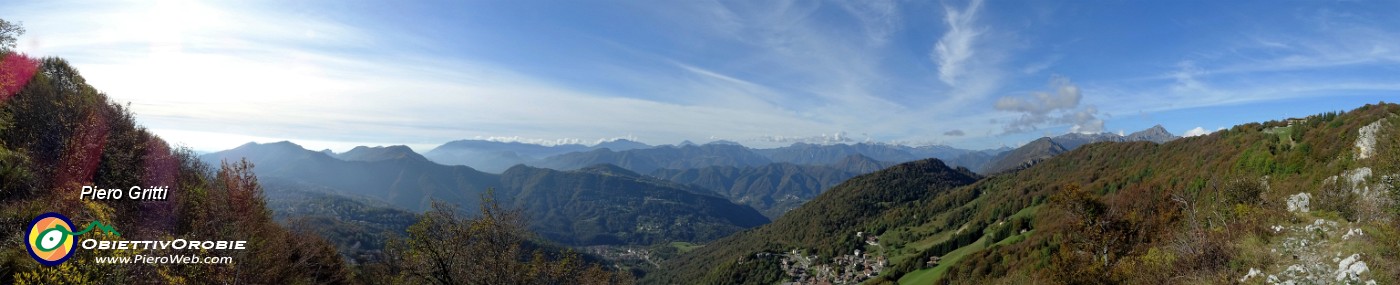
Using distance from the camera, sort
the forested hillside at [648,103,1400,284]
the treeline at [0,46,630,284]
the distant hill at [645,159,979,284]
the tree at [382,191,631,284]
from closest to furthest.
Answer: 1. the treeline at [0,46,630,284]
2. the forested hillside at [648,103,1400,284]
3. the tree at [382,191,631,284]
4. the distant hill at [645,159,979,284]

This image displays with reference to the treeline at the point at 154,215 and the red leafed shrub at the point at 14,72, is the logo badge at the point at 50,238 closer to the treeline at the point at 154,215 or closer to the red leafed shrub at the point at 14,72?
the treeline at the point at 154,215

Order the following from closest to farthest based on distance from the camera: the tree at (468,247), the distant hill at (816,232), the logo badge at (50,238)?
the logo badge at (50,238) < the tree at (468,247) < the distant hill at (816,232)

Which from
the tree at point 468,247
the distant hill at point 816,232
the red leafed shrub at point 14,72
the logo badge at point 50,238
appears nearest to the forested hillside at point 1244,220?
the tree at point 468,247

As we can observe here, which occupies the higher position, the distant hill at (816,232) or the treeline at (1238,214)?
the treeline at (1238,214)

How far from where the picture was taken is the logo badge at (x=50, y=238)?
13328 mm

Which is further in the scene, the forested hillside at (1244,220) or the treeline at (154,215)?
the forested hillside at (1244,220)

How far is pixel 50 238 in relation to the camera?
13633mm

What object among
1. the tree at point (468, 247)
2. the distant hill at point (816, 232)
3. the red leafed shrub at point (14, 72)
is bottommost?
the distant hill at point (816, 232)

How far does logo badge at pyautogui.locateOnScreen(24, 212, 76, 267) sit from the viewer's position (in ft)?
43.7

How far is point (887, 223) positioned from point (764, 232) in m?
61.8

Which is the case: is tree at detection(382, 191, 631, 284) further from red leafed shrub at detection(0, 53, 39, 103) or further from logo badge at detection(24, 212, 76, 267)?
red leafed shrub at detection(0, 53, 39, 103)

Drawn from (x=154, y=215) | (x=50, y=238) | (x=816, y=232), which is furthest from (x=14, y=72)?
(x=816, y=232)

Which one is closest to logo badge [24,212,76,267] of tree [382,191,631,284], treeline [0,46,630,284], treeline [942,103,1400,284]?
treeline [0,46,630,284]

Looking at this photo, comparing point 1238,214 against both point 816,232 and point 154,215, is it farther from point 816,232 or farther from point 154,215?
point 816,232
